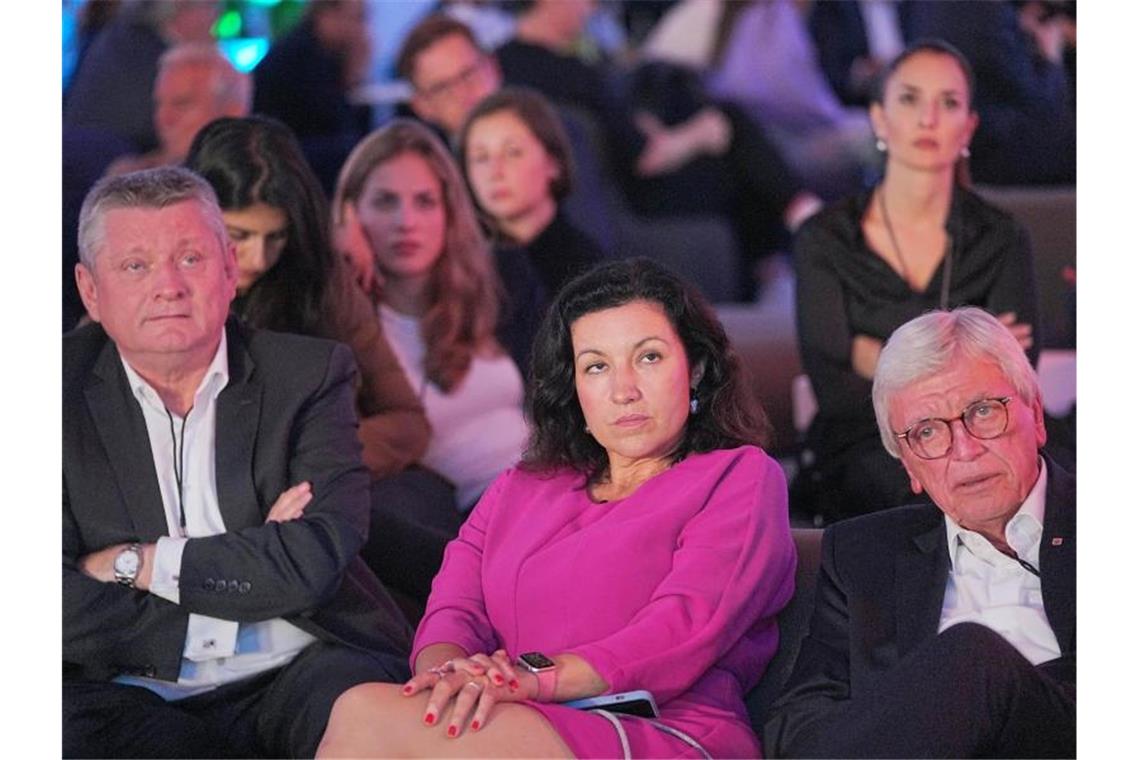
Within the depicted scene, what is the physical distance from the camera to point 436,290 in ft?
14.8

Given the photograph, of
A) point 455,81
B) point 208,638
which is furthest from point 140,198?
point 455,81

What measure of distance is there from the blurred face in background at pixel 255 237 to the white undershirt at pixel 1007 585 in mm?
1579

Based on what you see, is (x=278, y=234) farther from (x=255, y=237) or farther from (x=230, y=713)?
(x=230, y=713)

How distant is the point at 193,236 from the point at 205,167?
0.60m

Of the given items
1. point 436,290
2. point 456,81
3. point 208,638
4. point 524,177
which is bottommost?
point 208,638

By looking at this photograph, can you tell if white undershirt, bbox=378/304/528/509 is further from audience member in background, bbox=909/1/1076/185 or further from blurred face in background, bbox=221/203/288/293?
audience member in background, bbox=909/1/1076/185

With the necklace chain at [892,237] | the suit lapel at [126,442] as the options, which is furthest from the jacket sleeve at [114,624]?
the necklace chain at [892,237]

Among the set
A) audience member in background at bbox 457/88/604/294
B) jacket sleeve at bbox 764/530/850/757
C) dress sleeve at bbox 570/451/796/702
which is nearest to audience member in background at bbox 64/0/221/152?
audience member in background at bbox 457/88/604/294

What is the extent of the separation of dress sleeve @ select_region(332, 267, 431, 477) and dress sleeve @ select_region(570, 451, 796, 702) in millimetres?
1204

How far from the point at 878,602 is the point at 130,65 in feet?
12.4

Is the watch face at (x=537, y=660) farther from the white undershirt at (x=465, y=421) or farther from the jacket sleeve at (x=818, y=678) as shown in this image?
the white undershirt at (x=465, y=421)

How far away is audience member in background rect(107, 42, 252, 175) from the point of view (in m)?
5.11

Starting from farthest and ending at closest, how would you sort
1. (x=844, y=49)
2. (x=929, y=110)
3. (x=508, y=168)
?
(x=844, y=49)
(x=508, y=168)
(x=929, y=110)

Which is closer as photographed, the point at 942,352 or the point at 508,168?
the point at 942,352
